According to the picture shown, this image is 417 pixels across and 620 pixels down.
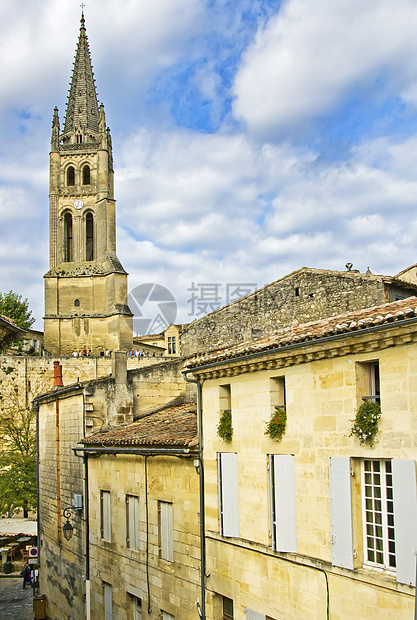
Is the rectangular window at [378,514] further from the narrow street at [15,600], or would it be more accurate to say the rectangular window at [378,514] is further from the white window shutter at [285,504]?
the narrow street at [15,600]

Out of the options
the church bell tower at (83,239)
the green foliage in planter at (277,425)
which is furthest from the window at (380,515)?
the church bell tower at (83,239)

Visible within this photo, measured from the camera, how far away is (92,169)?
6022cm

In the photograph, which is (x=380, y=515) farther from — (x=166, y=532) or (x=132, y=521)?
(x=132, y=521)

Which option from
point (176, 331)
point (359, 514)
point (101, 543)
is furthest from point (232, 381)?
point (176, 331)

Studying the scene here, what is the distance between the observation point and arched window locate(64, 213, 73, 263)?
195ft

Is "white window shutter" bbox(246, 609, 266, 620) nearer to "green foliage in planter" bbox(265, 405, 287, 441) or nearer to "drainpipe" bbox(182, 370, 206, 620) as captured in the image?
"drainpipe" bbox(182, 370, 206, 620)

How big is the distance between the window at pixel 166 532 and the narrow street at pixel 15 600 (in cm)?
1044

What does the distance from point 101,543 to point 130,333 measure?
3846 centimetres

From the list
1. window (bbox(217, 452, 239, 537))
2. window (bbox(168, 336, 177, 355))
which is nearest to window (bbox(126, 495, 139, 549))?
window (bbox(217, 452, 239, 537))

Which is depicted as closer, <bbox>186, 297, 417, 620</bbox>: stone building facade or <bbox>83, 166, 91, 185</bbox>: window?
<bbox>186, 297, 417, 620</bbox>: stone building facade

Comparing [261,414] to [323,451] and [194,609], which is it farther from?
[194,609]

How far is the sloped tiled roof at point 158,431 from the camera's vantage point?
13.4 meters

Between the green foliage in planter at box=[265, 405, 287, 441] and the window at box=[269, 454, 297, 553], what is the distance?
0.32 metres

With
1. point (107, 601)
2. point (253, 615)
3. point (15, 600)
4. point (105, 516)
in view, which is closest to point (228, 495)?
point (253, 615)
